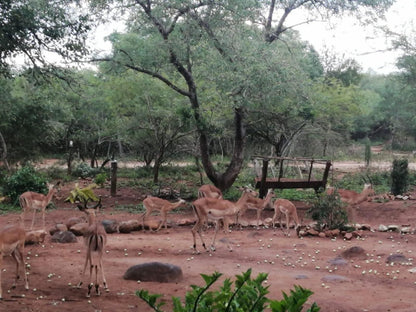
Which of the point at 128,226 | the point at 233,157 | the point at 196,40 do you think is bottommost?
the point at 128,226

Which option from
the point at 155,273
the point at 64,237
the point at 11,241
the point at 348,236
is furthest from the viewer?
the point at 348,236

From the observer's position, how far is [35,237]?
9820 millimetres

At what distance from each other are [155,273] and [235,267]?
169 cm

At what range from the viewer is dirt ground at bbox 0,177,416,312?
6.58 meters

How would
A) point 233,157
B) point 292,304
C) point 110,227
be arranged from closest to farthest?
point 292,304 < point 110,227 < point 233,157

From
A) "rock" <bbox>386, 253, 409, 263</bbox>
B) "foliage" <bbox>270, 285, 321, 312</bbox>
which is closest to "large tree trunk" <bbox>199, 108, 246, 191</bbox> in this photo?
"rock" <bbox>386, 253, 409, 263</bbox>

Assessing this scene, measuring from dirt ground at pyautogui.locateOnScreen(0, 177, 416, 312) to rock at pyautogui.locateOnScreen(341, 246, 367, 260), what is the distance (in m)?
0.07

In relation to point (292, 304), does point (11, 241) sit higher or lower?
lower

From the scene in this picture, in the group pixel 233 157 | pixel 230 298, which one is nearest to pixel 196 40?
pixel 233 157

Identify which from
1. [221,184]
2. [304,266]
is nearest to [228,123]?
[221,184]

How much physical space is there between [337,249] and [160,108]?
10.6 metres

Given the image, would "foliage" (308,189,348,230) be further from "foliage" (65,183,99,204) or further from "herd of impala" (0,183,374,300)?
"foliage" (65,183,99,204)

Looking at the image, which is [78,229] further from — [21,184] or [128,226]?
[21,184]

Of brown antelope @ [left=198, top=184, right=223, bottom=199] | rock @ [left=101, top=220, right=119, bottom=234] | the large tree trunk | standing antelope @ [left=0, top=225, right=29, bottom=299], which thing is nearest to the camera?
standing antelope @ [left=0, top=225, right=29, bottom=299]
